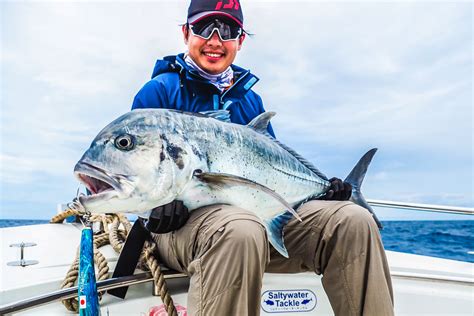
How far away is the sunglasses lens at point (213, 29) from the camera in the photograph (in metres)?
2.41

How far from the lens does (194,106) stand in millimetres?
2420

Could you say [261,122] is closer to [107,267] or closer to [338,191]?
[338,191]

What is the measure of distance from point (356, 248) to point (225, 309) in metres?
0.67

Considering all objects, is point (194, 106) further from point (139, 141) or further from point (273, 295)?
point (273, 295)

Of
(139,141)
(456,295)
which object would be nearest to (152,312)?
(139,141)

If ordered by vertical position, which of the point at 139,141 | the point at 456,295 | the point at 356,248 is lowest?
the point at 456,295

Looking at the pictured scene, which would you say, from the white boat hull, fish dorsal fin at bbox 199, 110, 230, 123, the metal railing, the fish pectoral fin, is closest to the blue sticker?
the white boat hull

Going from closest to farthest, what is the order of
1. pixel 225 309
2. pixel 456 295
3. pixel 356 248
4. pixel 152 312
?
pixel 225 309
pixel 356 248
pixel 152 312
pixel 456 295

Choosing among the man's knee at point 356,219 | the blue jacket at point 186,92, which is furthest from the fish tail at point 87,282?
the man's knee at point 356,219

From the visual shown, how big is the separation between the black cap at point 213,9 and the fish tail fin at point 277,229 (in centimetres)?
113

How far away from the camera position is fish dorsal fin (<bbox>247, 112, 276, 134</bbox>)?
2168 mm

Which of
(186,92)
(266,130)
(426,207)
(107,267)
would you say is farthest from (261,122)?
(426,207)

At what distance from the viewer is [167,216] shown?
1703 millimetres

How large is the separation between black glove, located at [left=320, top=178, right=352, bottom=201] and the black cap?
1048mm
